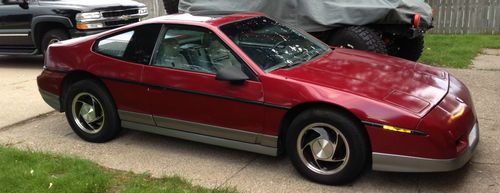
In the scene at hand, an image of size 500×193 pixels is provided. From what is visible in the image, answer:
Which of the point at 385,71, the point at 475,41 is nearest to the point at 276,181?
the point at 385,71

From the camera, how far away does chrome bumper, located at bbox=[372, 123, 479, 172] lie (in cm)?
362

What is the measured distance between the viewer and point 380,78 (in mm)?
4184

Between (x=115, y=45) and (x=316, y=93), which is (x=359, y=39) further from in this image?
(x=115, y=45)

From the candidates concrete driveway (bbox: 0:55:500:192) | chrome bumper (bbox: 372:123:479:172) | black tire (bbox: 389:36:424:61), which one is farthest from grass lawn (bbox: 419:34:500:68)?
chrome bumper (bbox: 372:123:479:172)

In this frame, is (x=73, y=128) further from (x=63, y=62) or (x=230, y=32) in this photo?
(x=230, y=32)

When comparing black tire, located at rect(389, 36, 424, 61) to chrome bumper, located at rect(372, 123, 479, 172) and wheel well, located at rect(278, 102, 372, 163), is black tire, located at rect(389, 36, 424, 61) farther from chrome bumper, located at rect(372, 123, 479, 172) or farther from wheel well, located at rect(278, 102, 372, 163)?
chrome bumper, located at rect(372, 123, 479, 172)

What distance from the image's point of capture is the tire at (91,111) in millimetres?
5055

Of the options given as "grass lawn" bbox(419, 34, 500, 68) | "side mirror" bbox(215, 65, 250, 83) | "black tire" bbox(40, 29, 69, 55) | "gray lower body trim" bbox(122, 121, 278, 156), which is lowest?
"grass lawn" bbox(419, 34, 500, 68)

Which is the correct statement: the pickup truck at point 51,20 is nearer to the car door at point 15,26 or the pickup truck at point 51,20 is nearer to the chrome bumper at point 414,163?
the car door at point 15,26

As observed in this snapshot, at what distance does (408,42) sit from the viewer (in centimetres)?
795

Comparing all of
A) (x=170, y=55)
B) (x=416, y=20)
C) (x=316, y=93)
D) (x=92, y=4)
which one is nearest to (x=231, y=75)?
(x=316, y=93)

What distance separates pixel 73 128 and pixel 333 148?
283 cm

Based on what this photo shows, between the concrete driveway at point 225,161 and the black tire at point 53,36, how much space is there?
11.0 feet

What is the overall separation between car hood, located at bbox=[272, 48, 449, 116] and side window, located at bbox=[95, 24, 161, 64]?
1.32m
